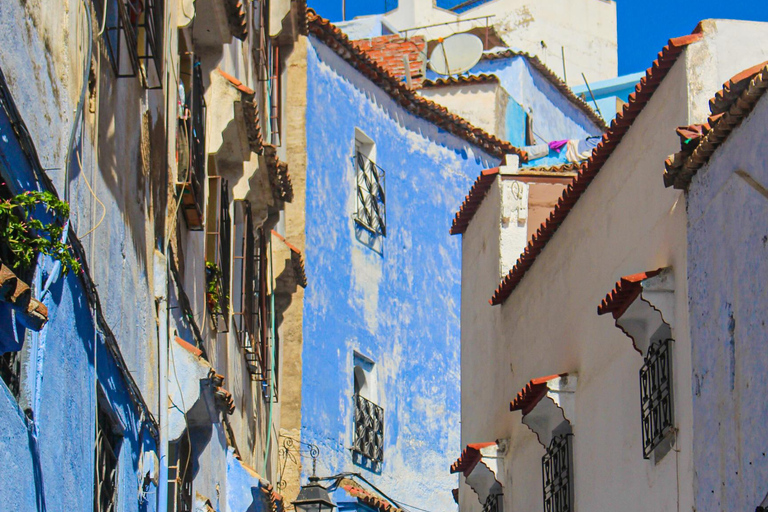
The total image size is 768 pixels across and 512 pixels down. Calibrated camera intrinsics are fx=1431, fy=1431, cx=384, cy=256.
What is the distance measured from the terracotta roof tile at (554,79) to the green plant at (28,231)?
905 inches

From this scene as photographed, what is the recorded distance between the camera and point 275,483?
1788cm

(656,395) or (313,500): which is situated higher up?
(656,395)

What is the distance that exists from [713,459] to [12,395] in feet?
15.1

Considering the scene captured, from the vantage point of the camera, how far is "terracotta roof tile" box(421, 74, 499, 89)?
84.7 ft

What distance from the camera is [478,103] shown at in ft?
85.0

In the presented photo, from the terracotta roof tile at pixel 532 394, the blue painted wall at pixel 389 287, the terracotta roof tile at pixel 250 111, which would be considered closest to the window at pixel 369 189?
the blue painted wall at pixel 389 287

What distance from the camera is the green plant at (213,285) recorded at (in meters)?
11.1

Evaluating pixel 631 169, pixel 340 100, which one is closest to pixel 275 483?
pixel 340 100

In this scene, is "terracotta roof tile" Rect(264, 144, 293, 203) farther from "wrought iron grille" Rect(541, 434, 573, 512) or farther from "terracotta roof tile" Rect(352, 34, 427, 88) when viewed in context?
"terracotta roof tile" Rect(352, 34, 427, 88)

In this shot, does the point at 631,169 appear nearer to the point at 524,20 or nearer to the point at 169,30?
the point at 169,30

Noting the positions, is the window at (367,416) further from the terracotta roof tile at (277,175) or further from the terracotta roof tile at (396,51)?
the terracotta roof tile at (396,51)

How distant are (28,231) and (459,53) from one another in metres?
23.3

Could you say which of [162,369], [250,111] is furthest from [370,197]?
[162,369]

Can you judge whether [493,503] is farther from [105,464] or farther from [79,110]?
[79,110]
